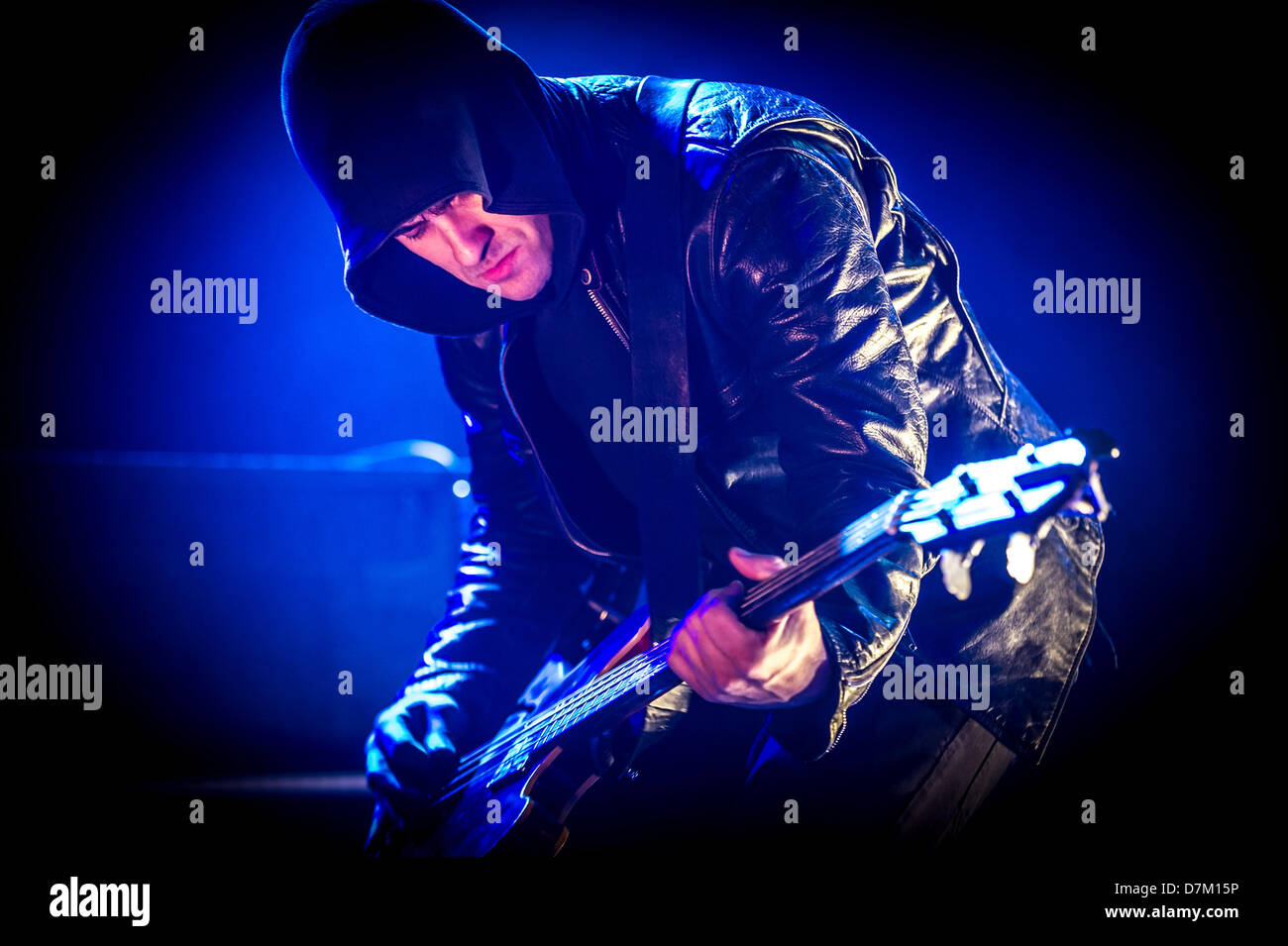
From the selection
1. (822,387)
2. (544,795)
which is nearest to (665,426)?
(822,387)

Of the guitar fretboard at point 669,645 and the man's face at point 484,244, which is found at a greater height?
the man's face at point 484,244

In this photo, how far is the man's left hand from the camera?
108 cm

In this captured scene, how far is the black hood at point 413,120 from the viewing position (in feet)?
4.62

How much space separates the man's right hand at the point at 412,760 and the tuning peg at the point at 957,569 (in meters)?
1.24

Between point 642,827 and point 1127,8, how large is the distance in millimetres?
2260

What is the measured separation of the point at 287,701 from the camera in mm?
3170

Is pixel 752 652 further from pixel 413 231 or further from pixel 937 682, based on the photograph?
pixel 413 231

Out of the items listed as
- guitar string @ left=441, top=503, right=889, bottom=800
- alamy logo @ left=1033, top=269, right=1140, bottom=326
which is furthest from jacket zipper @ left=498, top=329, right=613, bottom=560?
alamy logo @ left=1033, top=269, right=1140, bottom=326

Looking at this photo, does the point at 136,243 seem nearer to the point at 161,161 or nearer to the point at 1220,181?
the point at 161,161
